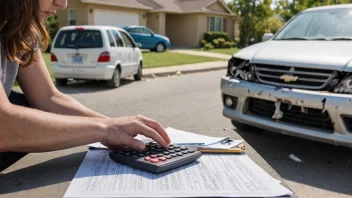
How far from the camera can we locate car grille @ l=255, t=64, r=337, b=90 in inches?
141

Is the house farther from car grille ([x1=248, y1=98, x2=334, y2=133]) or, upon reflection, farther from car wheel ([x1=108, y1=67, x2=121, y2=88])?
car grille ([x1=248, y1=98, x2=334, y2=133])

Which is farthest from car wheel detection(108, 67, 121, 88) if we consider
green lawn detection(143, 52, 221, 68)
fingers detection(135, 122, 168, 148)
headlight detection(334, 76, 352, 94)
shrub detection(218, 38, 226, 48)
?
shrub detection(218, 38, 226, 48)

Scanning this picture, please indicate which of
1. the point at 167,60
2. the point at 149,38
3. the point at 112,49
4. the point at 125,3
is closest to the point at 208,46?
the point at 149,38

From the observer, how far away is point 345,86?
11.2 feet

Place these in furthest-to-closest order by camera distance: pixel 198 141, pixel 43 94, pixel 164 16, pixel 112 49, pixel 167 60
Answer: pixel 164 16
pixel 167 60
pixel 112 49
pixel 43 94
pixel 198 141

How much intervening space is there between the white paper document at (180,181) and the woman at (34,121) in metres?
0.11

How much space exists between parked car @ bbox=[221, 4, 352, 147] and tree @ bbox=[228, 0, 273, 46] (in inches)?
1077

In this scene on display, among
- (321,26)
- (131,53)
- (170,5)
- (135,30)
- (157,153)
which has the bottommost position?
(131,53)

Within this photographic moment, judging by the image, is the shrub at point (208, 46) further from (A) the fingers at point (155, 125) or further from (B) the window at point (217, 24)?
(A) the fingers at point (155, 125)

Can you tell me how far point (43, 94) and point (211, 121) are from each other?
3.97 m

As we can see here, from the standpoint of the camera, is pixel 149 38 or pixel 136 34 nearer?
pixel 136 34

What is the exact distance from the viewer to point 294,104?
3.63 meters

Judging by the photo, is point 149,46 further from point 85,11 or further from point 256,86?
point 256,86

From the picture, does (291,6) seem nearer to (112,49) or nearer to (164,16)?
(164,16)
